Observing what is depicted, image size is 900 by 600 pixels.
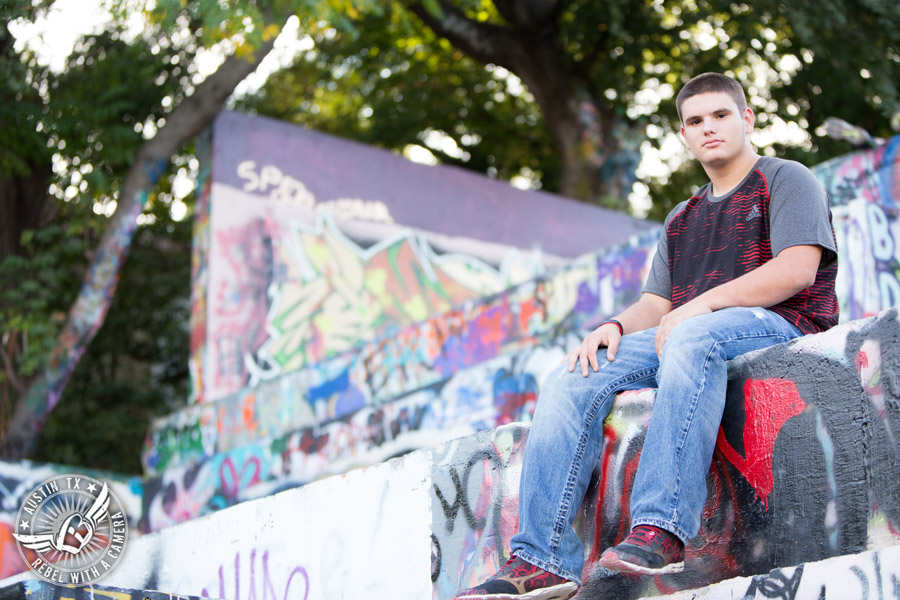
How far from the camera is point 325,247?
968 cm

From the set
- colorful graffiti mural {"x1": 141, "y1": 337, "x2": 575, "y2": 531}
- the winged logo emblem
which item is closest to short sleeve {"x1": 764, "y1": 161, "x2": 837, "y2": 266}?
the winged logo emblem

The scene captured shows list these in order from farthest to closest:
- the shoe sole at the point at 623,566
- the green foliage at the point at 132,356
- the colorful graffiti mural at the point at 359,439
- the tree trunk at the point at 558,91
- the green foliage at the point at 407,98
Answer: the green foliage at the point at 407,98, the green foliage at the point at 132,356, the tree trunk at the point at 558,91, the colorful graffiti mural at the point at 359,439, the shoe sole at the point at 623,566

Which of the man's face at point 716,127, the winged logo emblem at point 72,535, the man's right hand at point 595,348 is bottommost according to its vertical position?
the winged logo emblem at point 72,535

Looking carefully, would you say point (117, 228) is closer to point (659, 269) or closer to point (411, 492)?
point (411, 492)

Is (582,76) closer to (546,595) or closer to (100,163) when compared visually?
(100,163)

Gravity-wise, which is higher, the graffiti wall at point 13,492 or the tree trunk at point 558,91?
the tree trunk at point 558,91

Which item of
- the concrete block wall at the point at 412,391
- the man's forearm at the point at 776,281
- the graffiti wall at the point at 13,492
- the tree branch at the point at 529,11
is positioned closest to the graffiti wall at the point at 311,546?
the man's forearm at the point at 776,281

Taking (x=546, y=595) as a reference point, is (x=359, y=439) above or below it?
above

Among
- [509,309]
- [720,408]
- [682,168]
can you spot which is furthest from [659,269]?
[682,168]

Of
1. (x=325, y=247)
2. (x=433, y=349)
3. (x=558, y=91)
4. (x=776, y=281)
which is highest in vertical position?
(x=558, y=91)

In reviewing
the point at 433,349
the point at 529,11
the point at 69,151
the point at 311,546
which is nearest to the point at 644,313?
the point at 311,546

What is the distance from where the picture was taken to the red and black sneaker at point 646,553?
2.04m

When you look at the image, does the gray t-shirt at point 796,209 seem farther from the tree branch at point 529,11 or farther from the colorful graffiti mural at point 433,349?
the tree branch at point 529,11
